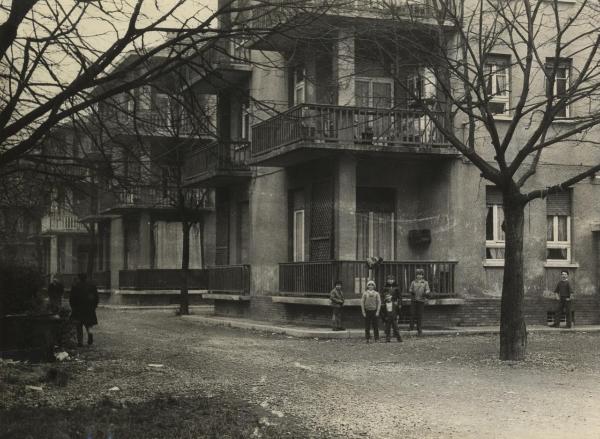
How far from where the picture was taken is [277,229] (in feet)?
90.1

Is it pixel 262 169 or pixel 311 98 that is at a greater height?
pixel 311 98

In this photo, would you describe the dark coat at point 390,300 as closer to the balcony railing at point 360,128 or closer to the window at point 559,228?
the balcony railing at point 360,128

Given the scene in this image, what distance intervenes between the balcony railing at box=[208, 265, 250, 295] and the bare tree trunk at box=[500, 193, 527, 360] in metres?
13.7

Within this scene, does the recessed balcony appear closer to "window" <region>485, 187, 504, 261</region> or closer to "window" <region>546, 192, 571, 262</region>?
"window" <region>485, 187, 504, 261</region>

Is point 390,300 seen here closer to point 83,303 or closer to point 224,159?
point 83,303

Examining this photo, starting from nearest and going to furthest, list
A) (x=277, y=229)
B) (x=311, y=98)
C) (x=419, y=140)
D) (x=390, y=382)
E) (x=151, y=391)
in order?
(x=151, y=391), (x=390, y=382), (x=419, y=140), (x=311, y=98), (x=277, y=229)

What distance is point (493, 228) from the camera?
2442cm

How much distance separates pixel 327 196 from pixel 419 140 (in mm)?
3227

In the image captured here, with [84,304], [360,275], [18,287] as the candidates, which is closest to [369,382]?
[84,304]

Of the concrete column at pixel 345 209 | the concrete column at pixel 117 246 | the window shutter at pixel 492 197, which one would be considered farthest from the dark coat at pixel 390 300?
the concrete column at pixel 117 246

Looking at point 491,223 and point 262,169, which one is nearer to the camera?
point 491,223

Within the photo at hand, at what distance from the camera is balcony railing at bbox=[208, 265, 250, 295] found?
1118 inches

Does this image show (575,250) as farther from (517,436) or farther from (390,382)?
(517,436)

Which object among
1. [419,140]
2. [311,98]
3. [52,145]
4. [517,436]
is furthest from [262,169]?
[517,436]
